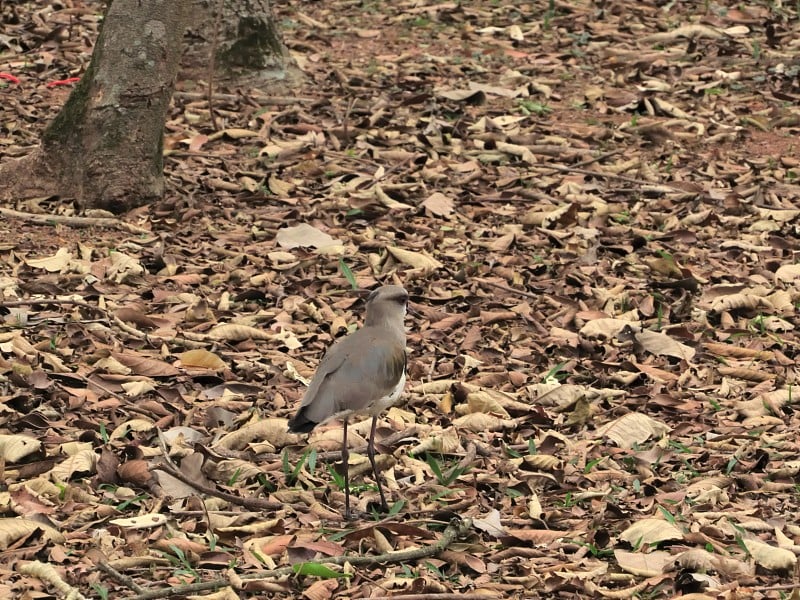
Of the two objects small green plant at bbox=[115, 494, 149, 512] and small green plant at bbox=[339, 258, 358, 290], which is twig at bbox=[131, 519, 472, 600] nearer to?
small green plant at bbox=[115, 494, 149, 512]

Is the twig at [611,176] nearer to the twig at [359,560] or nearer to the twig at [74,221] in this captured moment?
the twig at [74,221]

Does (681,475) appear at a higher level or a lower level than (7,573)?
lower

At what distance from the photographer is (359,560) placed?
434 cm

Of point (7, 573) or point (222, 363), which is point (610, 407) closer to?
point (222, 363)

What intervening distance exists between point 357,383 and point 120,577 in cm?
111

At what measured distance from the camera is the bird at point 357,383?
4.59 m

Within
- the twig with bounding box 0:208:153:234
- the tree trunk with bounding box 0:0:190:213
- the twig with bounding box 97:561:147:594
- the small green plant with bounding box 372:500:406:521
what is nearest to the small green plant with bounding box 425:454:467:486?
the small green plant with bounding box 372:500:406:521

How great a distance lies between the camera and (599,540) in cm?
462

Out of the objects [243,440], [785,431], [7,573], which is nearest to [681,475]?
[785,431]

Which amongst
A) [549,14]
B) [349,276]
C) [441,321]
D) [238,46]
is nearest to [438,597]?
[441,321]

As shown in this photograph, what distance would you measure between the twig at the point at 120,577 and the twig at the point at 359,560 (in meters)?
0.03

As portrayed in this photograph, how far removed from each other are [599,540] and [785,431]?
146cm

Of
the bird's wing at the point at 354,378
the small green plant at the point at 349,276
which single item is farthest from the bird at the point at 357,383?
the small green plant at the point at 349,276

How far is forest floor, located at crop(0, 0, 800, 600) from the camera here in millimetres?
4500
